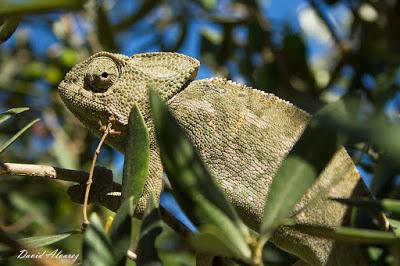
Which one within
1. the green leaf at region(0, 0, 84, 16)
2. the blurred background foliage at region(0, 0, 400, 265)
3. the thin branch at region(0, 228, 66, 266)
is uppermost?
the green leaf at region(0, 0, 84, 16)

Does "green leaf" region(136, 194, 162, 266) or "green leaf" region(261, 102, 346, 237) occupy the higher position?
"green leaf" region(261, 102, 346, 237)

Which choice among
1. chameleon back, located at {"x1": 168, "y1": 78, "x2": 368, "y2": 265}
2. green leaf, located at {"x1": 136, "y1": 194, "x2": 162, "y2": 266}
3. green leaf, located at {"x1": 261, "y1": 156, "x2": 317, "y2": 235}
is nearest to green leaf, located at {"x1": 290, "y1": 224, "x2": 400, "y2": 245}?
green leaf, located at {"x1": 261, "y1": 156, "x2": 317, "y2": 235}

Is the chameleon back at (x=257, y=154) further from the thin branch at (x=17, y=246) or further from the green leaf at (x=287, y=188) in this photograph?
the thin branch at (x=17, y=246)

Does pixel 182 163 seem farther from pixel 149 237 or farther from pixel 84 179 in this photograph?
pixel 84 179

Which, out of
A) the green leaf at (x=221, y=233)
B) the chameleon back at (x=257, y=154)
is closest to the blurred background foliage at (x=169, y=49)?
the chameleon back at (x=257, y=154)

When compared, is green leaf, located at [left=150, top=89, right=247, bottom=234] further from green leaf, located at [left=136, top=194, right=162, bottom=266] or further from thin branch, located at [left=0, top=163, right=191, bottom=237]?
thin branch, located at [left=0, top=163, right=191, bottom=237]

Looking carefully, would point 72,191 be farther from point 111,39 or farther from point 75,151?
point 75,151
